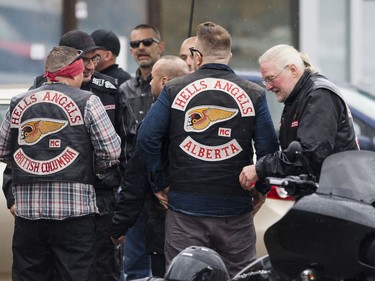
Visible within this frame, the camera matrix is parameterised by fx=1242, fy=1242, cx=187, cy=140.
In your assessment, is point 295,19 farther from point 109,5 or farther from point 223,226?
point 223,226

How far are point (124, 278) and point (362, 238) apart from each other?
4452mm

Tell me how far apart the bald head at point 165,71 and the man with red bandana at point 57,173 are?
0.65 meters

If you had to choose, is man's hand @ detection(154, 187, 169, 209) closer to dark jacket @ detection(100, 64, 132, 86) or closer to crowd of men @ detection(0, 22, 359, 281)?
crowd of men @ detection(0, 22, 359, 281)

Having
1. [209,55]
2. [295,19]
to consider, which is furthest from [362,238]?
[295,19]

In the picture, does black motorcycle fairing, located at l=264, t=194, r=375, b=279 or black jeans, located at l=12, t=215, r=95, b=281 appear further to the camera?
black jeans, located at l=12, t=215, r=95, b=281

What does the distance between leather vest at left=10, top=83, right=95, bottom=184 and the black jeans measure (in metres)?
0.26

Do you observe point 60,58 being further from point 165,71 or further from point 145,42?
point 145,42

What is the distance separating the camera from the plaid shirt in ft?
22.8

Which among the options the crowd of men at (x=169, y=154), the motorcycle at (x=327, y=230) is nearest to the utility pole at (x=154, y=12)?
the crowd of men at (x=169, y=154)

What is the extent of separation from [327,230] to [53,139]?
2.77 m

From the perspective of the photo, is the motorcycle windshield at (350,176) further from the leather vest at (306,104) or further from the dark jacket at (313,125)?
the leather vest at (306,104)

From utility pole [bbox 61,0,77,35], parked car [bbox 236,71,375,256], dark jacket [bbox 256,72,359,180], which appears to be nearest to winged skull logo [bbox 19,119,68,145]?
dark jacket [bbox 256,72,359,180]

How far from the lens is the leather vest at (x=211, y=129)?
681 centimetres

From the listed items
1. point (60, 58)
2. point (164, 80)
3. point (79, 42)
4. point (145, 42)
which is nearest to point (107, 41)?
point (145, 42)
